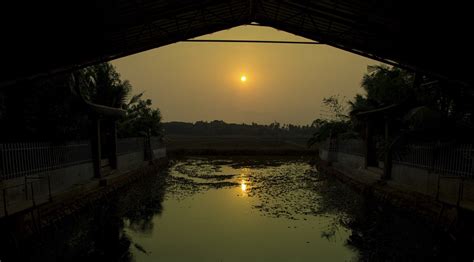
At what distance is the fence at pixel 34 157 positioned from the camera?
1028 cm

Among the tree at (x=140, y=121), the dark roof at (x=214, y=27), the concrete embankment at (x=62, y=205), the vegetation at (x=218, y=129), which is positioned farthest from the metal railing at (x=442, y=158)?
the vegetation at (x=218, y=129)

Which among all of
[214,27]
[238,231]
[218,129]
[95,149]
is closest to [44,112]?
[95,149]

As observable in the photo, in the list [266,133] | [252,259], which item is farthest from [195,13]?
[266,133]

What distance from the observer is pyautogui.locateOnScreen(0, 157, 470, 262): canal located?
8.02 m

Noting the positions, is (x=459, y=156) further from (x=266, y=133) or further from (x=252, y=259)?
(x=266, y=133)

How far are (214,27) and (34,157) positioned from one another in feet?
29.4

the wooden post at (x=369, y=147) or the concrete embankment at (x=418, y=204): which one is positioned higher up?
the wooden post at (x=369, y=147)

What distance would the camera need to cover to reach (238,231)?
1013 centimetres

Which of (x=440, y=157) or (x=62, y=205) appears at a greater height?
(x=440, y=157)

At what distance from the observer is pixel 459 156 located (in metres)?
10.7

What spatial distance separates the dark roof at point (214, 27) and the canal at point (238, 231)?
5490 mm

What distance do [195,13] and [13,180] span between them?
28.9 ft

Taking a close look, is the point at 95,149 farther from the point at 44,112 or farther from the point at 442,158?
the point at 442,158

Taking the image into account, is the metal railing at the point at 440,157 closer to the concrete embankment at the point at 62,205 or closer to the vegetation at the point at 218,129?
the concrete embankment at the point at 62,205
